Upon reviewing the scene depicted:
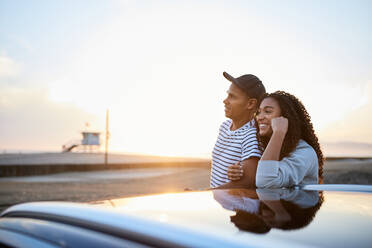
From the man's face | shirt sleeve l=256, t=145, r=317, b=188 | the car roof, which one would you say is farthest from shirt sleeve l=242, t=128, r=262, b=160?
the car roof

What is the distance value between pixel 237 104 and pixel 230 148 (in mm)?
498

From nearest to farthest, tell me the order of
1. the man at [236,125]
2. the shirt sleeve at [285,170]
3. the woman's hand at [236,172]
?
the shirt sleeve at [285,170], the woman's hand at [236,172], the man at [236,125]

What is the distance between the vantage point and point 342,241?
1004 millimetres

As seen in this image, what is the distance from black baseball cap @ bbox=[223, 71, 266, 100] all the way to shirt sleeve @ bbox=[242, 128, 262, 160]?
49cm

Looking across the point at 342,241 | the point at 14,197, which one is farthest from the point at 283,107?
the point at 14,197

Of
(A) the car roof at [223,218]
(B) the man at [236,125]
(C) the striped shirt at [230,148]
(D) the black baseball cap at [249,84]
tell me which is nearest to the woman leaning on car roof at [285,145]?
(C) the striped shirt at [230,148]

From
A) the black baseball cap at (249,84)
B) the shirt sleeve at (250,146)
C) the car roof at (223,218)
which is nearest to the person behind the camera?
the car roof at (223,218)

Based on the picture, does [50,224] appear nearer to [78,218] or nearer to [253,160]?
[78,218]

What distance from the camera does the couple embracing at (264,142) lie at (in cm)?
264

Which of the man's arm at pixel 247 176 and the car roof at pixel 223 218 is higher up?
the car roof at pixel 223 218

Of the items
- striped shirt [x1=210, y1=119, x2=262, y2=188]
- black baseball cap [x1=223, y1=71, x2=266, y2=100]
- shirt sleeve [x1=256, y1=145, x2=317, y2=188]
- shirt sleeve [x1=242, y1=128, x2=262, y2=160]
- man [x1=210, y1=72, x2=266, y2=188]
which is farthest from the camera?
black baseball cap [x1=223, y1=71, x2=266, y2=100]

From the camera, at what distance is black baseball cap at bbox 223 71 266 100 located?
12.4 ft

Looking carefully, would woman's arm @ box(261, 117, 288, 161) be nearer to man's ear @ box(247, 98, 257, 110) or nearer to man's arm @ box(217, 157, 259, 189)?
man's arm @ box(217, 157, 259, 189)

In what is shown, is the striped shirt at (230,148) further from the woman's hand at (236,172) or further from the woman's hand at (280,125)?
the woman's hand at (280,125)
